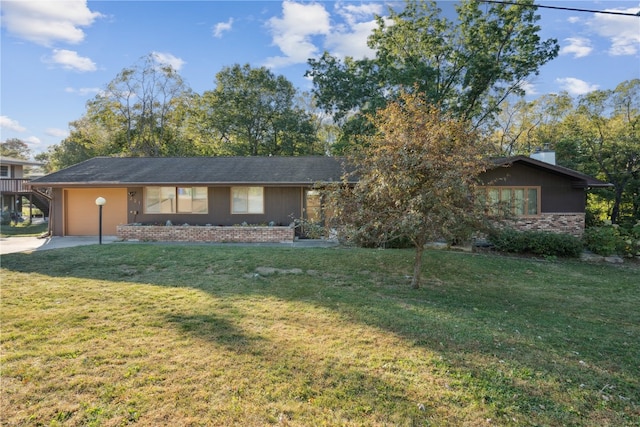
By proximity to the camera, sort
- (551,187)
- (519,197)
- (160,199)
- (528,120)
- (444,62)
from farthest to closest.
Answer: (528,120)
(444,62)
(160,199)
(519,197)
(551,187)

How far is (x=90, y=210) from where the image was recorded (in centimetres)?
1391

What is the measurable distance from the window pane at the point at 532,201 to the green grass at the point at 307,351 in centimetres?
594

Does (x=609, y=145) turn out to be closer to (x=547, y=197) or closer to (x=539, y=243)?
(x=547, y=197)

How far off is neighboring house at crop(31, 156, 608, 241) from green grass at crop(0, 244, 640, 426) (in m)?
6.00

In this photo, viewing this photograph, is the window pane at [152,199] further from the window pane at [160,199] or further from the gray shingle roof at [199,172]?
the gray shingle roof at [199,172]

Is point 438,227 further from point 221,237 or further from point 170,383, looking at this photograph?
point 221,237

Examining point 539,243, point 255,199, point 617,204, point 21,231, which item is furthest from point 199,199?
point 617,204

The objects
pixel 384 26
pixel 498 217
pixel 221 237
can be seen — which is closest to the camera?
pixel 498 217

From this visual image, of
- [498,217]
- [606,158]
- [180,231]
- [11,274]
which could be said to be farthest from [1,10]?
[606,158]

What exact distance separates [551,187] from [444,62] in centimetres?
994

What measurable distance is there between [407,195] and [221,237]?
8096 mm

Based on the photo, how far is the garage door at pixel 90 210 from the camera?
45.3 feet

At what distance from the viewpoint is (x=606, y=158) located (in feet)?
53.0

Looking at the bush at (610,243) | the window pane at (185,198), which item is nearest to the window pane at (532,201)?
the bush at (610,243)
